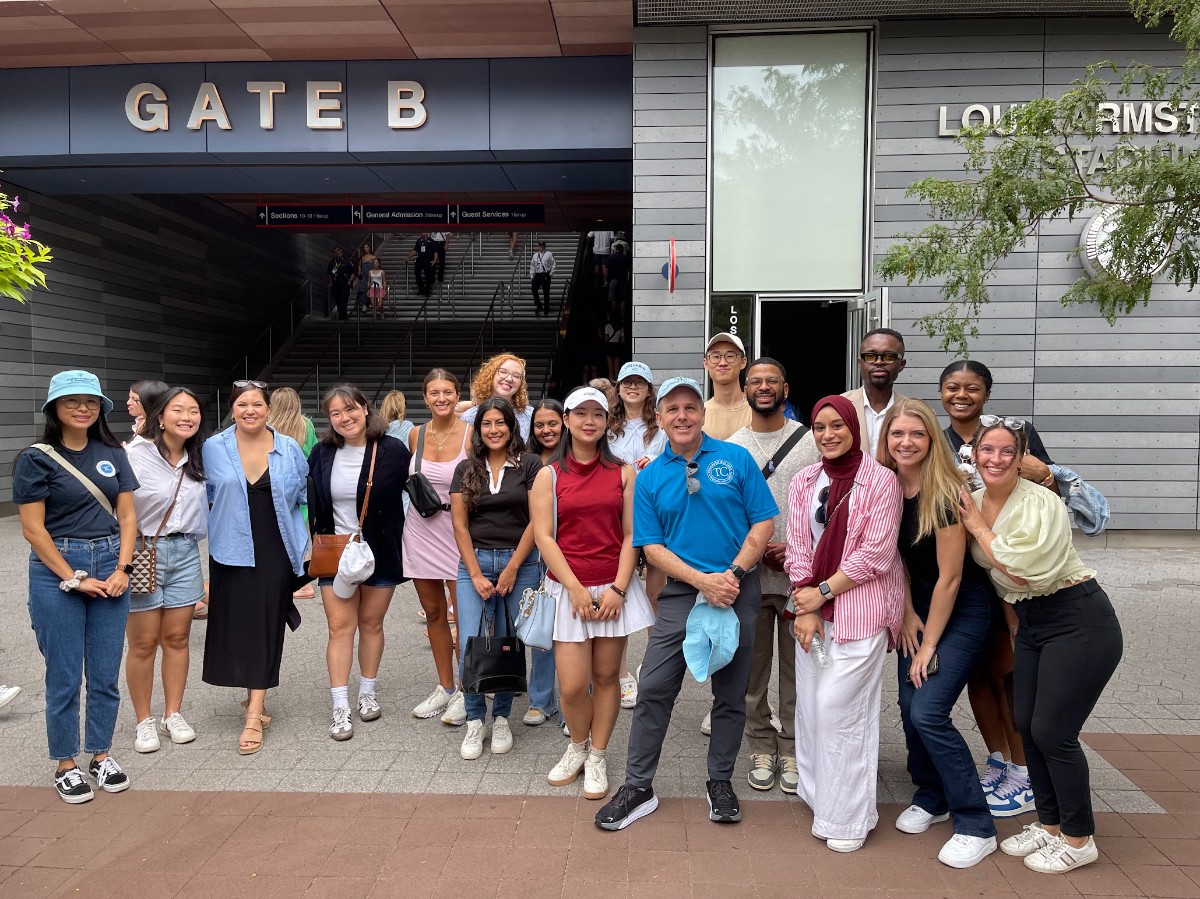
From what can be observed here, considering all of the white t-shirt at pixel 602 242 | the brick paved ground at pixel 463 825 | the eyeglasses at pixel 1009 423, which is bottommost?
the brick paved ground at pixel 463 825

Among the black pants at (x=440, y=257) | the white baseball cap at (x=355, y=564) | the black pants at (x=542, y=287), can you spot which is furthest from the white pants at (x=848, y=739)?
the black pants at (x=440, y=257)

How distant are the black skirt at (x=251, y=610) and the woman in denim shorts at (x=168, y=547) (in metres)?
0.14

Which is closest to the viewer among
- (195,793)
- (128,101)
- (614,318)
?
(195,793)

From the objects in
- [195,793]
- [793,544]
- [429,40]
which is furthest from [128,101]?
[793,544]

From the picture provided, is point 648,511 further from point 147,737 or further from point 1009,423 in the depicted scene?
point 147,737

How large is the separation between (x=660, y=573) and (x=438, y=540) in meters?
1.25

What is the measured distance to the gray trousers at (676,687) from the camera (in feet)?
12.6

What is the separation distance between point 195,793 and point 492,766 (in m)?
1.37

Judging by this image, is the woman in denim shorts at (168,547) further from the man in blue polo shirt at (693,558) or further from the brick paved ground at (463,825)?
the man in blue polo shirt at (693,558)

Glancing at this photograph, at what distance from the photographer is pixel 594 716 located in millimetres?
4207

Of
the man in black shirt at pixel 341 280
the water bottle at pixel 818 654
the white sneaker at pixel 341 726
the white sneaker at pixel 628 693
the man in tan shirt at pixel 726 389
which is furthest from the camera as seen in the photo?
the man in black shirt at pixel 341 280

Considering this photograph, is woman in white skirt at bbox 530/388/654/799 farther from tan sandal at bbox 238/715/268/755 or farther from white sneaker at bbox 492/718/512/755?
tan sandal at bbox 238/715/268/755

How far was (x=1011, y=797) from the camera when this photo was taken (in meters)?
3.87

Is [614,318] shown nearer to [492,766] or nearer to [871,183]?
[871,183]
